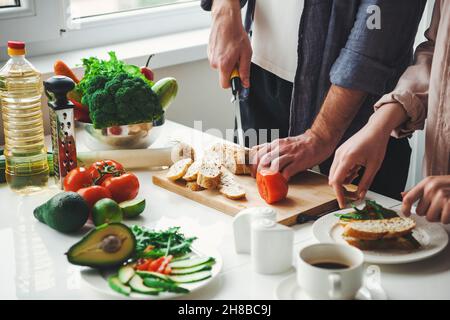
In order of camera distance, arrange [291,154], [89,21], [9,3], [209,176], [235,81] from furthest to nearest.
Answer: [89,21] < [9,3] < [235,81] < [291,154] < [209,176]

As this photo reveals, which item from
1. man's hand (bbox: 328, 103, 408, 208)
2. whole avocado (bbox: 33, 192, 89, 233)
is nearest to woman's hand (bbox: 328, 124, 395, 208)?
man's hand (bbox: 328, 103, 408, 208)

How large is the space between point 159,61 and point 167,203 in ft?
3.20

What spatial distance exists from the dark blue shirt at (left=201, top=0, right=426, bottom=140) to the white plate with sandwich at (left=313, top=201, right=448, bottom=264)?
41 cm

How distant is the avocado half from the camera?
3.98 ft

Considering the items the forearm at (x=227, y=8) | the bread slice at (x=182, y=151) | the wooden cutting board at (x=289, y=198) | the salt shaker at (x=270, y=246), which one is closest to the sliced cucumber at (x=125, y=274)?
the salt shaker at (x=270, y=246)

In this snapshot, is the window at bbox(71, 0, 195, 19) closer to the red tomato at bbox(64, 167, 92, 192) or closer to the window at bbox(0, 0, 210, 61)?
the window at bbox(0, 0, 210, 61)

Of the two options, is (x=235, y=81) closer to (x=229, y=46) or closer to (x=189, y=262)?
(x=229, y=46)

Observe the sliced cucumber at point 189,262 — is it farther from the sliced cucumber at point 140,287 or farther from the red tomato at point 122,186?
the red tomato at point 122,186

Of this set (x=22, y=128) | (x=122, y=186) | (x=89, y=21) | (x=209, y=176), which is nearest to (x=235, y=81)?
(x=209, y=176)

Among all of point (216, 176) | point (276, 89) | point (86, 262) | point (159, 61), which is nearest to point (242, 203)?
point (216, 176)

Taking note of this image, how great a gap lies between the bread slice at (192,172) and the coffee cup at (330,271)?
1.86ft

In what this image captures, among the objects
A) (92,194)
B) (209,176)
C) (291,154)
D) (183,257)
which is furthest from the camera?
(291,154)

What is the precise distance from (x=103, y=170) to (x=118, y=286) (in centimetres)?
53

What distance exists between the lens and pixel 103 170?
5.39ft
